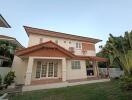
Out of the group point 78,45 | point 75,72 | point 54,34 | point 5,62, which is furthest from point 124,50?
point 5,62

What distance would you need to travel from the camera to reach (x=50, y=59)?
14859 mm

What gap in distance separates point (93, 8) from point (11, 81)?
616 inches

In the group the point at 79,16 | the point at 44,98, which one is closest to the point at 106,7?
the point at 79,16

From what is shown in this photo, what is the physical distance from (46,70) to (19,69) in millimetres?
3814

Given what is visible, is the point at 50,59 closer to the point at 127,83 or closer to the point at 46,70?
the point at 46,70

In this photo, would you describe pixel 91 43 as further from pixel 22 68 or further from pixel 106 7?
pixel 22 68

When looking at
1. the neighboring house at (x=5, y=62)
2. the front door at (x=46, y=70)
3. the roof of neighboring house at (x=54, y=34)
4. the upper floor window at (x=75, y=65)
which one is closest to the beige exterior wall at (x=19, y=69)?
the neighboring house at (x=5, y=62)

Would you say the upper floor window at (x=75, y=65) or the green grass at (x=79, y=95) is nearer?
the green grass at (x=79, y=95)

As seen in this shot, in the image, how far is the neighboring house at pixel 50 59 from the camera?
12.8 m

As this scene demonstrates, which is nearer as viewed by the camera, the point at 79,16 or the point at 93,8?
the point at 93,8

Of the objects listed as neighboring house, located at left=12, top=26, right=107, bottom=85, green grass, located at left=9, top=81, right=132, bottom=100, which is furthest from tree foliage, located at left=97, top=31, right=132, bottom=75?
neighboring house, located at left=12, top=26, right=107, bottom=85

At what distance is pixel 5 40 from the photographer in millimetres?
18406

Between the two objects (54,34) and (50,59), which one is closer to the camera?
(50,59)

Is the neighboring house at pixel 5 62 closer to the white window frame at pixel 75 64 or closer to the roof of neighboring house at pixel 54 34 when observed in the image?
the roof of neighboring house at pixel 54 34
